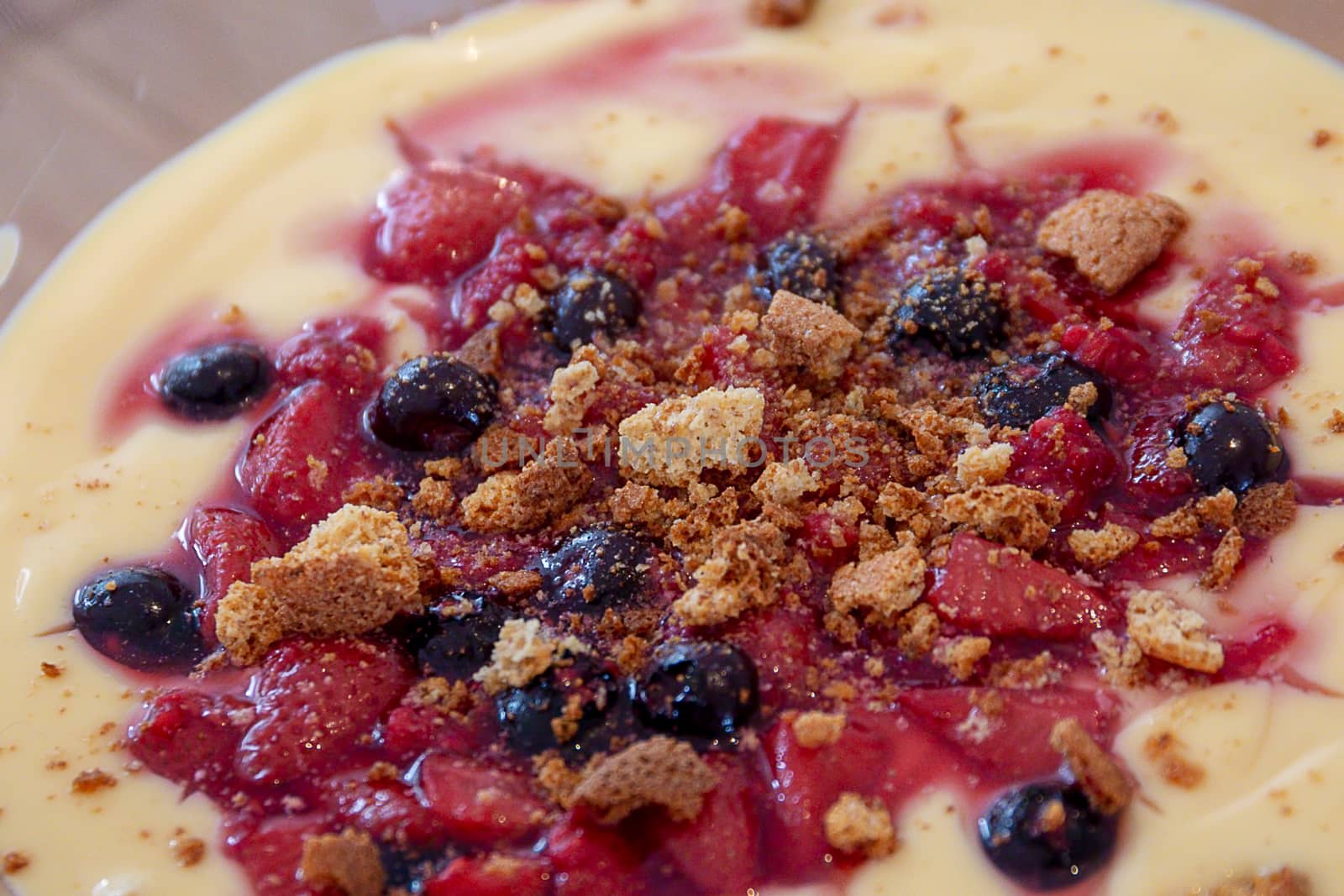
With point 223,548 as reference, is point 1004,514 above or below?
below

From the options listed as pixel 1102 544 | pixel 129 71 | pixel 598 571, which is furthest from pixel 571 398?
pixel 129 71

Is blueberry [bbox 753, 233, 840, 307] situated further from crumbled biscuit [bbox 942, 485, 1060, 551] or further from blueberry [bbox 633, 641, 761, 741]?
blueberry [bbox 633, 641, 761, 741]

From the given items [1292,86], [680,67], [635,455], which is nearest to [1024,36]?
[1292,86]

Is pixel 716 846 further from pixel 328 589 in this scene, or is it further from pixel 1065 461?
pixel 1065 461

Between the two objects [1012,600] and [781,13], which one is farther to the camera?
[781,13]

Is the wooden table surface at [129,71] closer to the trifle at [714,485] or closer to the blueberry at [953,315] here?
the trifle at [714,485]

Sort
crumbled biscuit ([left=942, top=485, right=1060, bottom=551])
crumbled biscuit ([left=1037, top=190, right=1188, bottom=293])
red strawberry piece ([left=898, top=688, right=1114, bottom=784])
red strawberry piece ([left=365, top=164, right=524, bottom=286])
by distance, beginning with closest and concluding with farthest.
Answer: red strawberry piece ([left=898, top=688, right=1114, bottom=784]), crumbled biscuit ([left=942, top=485, right=1060, bottom=551]), crumbled biscuit ([left=1037, top=190, right=1188, bottom=293]), red strawberry piece ([left=365, top=164, right=524, bottom=286])

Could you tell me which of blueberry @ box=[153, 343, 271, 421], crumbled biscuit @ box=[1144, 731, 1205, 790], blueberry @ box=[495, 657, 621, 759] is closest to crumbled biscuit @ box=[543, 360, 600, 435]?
blueberry @ box=[495, 657, 621, 759]
